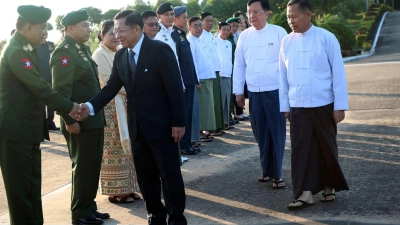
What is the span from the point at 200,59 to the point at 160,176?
15.8 ft

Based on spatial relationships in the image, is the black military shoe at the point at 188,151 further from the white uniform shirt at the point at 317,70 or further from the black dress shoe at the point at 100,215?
the white uniform shirt at the point at 317,70

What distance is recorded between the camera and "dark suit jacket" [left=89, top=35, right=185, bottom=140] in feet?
17.6

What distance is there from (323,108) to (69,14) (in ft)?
8.53

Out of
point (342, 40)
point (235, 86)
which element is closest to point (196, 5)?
point (342, 40)

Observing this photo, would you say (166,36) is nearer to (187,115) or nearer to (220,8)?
(187,115)

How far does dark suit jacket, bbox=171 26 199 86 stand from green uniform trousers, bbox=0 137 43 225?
4.18 metres

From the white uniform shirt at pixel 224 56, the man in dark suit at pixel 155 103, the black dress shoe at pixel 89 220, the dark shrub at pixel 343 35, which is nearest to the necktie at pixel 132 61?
the man in dark suit at pixel 155 103

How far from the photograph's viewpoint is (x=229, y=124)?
39.1 ft

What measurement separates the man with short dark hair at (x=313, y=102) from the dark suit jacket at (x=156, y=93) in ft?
4.57

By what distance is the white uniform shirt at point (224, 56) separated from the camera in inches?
456

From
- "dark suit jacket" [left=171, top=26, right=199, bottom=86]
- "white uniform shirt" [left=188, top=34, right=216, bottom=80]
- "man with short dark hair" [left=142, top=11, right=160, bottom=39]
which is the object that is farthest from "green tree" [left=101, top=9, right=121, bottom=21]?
"man with short dark hair" [left=142, top=11, right=160, bottom=39]

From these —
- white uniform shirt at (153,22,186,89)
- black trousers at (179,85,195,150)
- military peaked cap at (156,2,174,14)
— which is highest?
military peaked cap at (156,2,174,14)

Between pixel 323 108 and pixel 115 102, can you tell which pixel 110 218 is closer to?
pixel 115 102

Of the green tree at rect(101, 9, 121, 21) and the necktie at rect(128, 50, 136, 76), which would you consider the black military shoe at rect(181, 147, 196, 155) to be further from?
the green tree at rect(101, 9, 121, 21)
